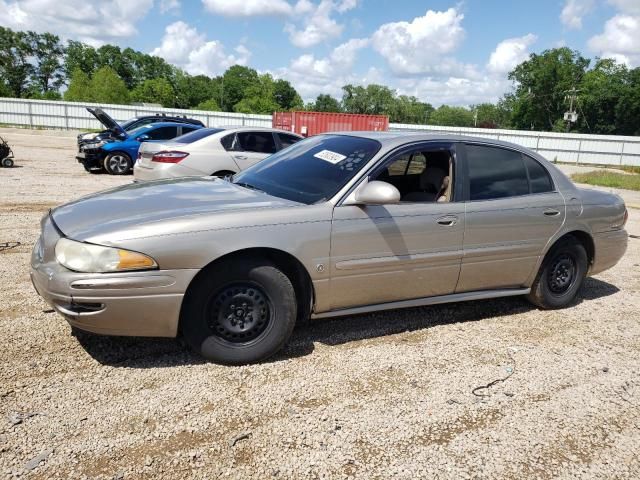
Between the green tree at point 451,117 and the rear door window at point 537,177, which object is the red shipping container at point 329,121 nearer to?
the rear door window at point 537,177

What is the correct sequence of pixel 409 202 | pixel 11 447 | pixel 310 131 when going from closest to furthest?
pixel 11 447 → pixel 409 202 → pixel 310 131

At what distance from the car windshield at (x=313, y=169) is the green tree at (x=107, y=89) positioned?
66807mm

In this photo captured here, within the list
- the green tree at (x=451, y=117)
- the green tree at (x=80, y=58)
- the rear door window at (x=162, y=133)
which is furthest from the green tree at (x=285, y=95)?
the rear door window at (x=162, y=133)

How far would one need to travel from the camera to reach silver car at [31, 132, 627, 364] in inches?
120

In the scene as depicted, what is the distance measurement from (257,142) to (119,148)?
18.2 feet

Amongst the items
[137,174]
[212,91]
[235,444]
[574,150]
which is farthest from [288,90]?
[235,444]

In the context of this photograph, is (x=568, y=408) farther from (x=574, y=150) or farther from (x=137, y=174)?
(x=574, y=150)

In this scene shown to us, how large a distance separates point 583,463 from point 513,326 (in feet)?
6.21

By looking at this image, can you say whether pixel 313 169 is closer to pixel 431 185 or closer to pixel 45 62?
pixel 431 185

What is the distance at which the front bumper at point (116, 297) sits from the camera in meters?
2.95

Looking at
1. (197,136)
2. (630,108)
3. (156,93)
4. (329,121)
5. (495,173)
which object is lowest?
(495,173)

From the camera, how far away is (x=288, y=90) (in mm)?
116562

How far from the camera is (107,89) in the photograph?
65062 mm

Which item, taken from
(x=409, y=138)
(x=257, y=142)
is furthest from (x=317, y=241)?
(x=257, y=142)
